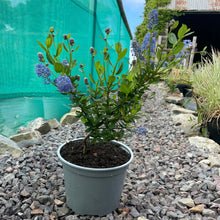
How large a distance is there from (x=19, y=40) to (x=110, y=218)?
1924 millimetres

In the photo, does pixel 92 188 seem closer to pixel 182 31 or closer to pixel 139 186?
pixel 139 186

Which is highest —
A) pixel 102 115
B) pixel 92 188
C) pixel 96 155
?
pixel 102 115

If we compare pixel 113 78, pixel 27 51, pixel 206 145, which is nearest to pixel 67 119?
pixel 27 51

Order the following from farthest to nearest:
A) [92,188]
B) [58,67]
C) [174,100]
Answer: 1. [174,100]
2. [92,188]
3. [58,67]

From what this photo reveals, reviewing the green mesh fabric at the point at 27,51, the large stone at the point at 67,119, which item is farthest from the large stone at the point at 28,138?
the large stone at the point at 67,119

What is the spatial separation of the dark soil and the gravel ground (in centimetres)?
29

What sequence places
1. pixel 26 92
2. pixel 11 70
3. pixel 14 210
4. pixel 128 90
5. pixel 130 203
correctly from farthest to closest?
pixel 26 92
pixel 11 70
pixel 130 203
pixel 14 210
pixel 128 90

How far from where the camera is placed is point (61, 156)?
1.38 meters

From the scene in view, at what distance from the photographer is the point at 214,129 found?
8.86 ft

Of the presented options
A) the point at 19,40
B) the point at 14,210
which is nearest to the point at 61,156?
the point at 14,210

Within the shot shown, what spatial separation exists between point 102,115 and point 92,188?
0.41m

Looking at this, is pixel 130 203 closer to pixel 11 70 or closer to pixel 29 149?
pixel 29 149

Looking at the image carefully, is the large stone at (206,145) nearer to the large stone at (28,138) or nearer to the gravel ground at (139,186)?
the gravel ground at (139,186)

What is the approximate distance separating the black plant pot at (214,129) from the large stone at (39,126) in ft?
6.32
